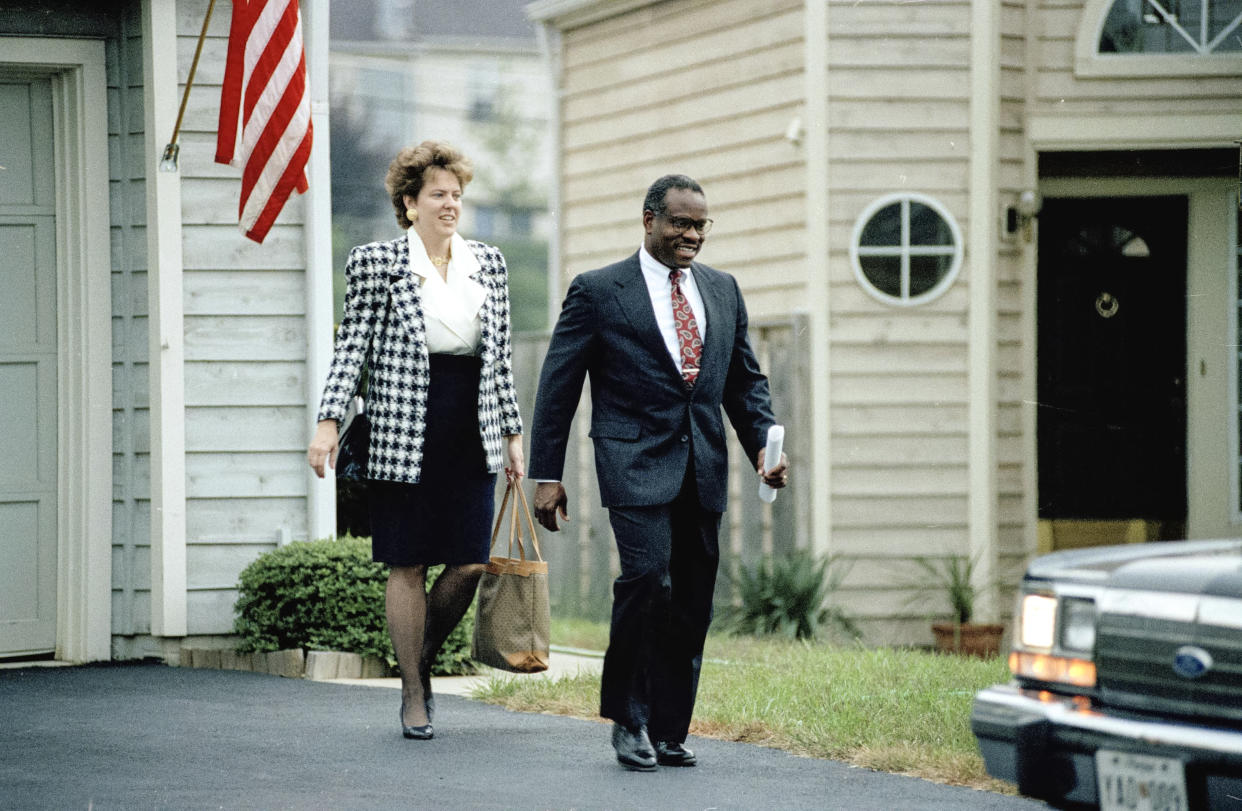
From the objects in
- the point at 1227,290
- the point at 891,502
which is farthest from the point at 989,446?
the point at 1227,290

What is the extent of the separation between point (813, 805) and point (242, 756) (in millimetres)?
1826

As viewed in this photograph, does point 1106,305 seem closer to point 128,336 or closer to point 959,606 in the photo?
point 959,606

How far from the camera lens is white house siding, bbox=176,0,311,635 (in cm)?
773

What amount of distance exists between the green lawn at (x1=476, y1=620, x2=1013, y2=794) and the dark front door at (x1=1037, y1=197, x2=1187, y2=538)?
321 centimetres

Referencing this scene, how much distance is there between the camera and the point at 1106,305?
1135 centimetres

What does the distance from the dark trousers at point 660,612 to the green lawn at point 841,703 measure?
57 centimetres

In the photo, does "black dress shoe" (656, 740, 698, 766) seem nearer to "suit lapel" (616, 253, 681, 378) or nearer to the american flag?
"suit lapel" (616, 253, 681, 378)

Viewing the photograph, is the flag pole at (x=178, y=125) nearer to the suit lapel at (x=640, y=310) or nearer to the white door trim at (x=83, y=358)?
the white door trim at (x=83, y=358)

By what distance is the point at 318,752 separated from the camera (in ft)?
17.7

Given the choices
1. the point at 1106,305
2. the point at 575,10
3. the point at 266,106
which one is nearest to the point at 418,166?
the point at 266,106

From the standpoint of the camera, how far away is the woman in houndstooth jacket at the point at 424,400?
5656mm

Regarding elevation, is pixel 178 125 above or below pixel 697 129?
below

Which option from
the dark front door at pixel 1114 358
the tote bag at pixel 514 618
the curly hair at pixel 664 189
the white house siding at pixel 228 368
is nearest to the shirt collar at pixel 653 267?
the curly hair at pixel 664 189

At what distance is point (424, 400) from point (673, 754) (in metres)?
1.42
